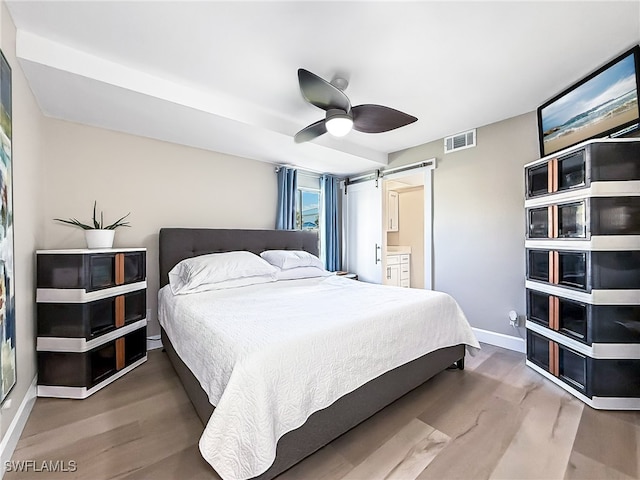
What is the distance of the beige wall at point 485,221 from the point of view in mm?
3062

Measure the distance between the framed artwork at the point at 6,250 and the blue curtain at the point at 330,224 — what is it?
12.0ft

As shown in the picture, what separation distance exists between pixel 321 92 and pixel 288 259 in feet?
6.66

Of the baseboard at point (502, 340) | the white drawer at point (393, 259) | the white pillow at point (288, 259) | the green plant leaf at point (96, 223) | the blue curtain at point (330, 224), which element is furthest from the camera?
the white drawer at point (393, 259)

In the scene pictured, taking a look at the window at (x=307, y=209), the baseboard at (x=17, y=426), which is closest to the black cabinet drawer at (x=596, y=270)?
the window at (x=307, y=209)

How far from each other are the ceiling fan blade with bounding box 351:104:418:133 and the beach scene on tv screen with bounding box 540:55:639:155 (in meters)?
1.40

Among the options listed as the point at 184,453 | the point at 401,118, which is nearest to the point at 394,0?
the point at 401,118

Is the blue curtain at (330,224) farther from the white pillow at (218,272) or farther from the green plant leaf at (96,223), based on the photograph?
the green plant leaf at (96,223)

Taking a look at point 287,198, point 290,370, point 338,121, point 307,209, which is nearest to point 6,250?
point 290,370

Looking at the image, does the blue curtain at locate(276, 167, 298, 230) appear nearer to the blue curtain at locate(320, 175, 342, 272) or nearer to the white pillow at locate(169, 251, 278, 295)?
the blue curtain at locate(320, 175, 342, 272)

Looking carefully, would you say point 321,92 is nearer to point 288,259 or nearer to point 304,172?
point 288,259

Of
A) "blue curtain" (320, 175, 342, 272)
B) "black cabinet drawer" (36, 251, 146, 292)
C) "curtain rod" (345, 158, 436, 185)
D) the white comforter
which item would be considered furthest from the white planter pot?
"curtain rod" (345, 158, 436, 185)

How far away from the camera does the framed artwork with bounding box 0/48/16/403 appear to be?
147 cm

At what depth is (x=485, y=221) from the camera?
3.33 metres

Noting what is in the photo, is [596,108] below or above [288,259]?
above
